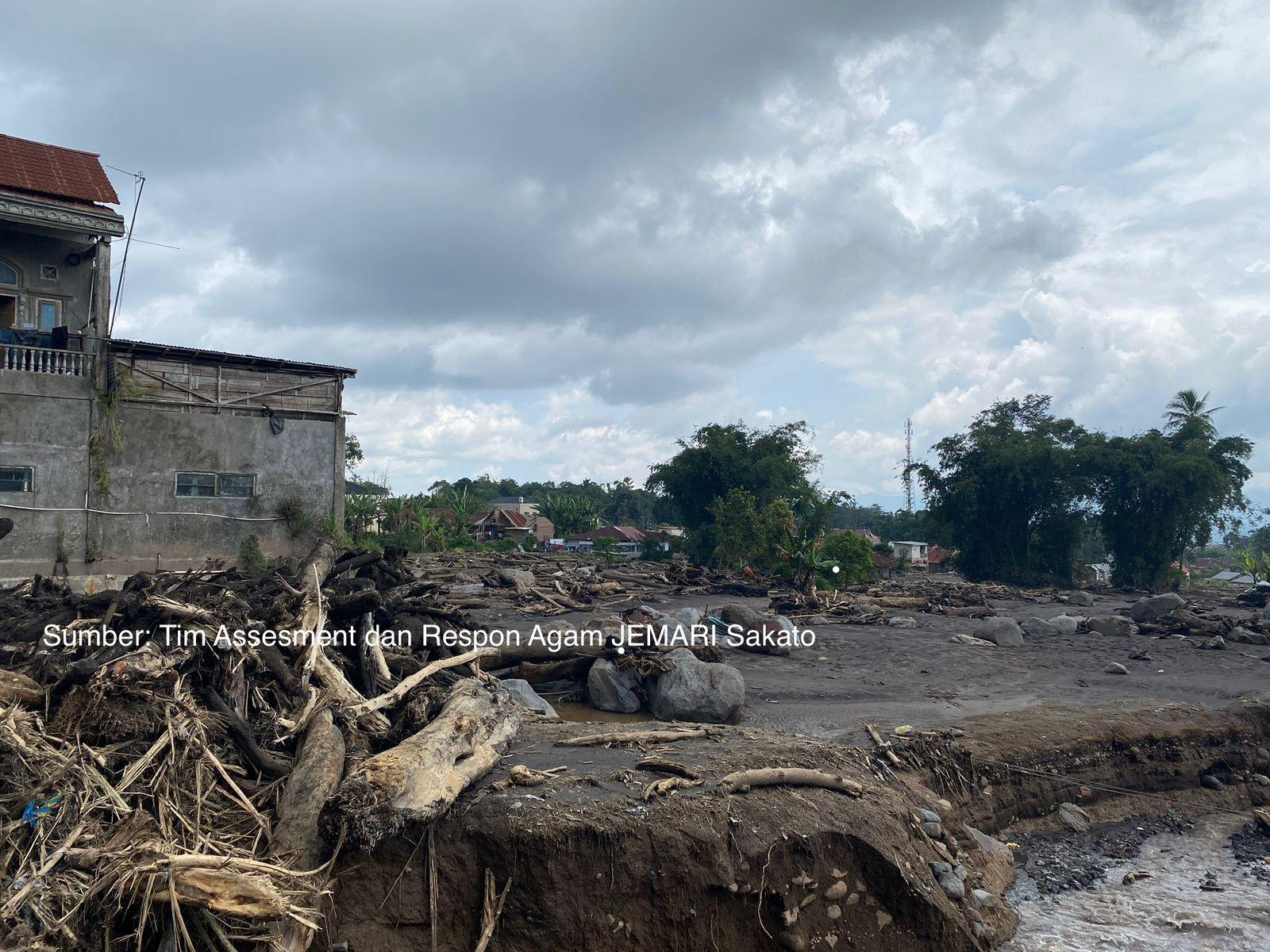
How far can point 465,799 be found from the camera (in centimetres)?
565

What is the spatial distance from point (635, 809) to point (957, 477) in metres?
36.8

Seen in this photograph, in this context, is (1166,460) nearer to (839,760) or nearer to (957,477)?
(957,477)

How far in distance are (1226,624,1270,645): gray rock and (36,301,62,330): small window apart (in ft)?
86.0

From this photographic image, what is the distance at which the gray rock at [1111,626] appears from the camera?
758 inches

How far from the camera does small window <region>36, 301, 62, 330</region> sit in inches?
659

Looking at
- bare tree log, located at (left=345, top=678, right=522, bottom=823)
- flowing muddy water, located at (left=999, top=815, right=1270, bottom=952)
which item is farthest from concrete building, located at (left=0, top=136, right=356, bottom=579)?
flowing muddy water, located at (left=999, top=815, right=1270, bottom=952)

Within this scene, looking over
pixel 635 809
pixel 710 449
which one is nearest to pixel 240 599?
pixel 635 809

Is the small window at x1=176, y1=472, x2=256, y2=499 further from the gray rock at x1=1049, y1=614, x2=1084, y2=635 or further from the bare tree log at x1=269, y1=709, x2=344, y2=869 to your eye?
the gray rock at x1=1049, y1=614, x2=1084, y2=635

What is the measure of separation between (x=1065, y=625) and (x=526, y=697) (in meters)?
15.1

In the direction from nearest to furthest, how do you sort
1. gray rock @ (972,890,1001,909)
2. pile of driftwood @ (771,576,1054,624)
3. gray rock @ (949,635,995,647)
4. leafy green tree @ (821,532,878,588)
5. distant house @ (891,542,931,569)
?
gray rock @ (972,890,1001,909), gray rock @ (949,635,995,647), pile of driftwood @ (771,576,1054,624), leafy green tree @ (821,532,878,588), distant house @ (891,542,931,569)

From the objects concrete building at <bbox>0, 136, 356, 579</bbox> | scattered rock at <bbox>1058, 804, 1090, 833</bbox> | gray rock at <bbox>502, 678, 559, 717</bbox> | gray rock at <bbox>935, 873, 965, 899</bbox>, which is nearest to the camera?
gray rock at <bbox>935, 873, 965, 899</bbox>

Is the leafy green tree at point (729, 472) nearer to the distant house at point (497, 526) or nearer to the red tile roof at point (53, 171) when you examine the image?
the distant house at point (497, 526)

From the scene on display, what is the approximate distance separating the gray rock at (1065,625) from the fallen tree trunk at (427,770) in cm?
1666

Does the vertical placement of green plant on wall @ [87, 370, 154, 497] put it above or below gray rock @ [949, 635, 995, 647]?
above
